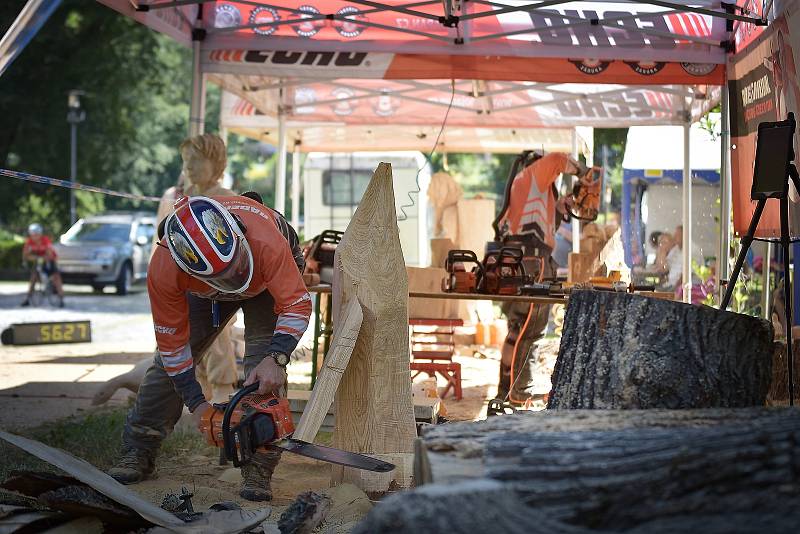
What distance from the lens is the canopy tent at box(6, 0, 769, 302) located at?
27.4 ft

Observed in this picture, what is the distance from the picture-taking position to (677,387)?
11.2 feet

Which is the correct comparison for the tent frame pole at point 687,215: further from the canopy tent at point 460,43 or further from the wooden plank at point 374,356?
the wooden plank at point 374,356

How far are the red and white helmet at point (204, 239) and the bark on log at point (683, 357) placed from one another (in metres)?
1.61

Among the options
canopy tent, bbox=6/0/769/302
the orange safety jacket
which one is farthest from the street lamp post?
the orange safety jacket

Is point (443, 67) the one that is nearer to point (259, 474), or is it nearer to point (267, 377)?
point (259, 474)

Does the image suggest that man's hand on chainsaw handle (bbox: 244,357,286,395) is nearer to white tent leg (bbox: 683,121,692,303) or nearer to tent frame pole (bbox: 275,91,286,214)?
white tent leg (bbox: 683,121,692,303)

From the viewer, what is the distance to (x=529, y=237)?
8.11m

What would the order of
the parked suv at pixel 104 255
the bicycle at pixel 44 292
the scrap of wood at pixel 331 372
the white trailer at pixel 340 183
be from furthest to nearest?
the parked suv at pixel 104 255
the white trailer at pixel 340 183
the bicycle at pixel 44 292
the scrap of wood at pixel 331 372

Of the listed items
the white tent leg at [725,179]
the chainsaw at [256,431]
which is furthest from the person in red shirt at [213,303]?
the white tent leg at [725,179]

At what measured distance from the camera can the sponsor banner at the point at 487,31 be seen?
27.3 ft

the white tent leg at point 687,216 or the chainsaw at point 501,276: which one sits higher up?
the white tent leg at point 687,216

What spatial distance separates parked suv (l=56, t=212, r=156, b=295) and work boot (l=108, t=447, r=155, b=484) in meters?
18.1

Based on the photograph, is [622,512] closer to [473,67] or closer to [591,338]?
[591,338]

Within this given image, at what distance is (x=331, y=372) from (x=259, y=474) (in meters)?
0.83
